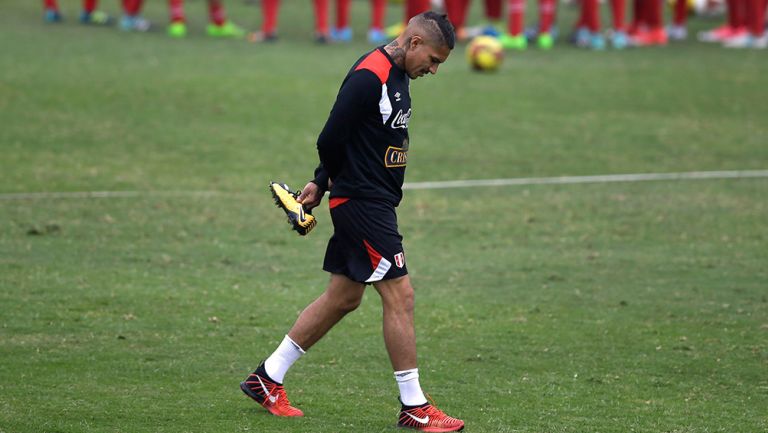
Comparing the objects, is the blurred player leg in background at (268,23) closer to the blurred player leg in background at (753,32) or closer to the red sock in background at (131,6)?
the red sock in background at (131,6)

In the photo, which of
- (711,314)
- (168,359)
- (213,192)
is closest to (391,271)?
(168,359)

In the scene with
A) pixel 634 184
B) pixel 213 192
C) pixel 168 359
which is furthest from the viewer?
pixel 634 184

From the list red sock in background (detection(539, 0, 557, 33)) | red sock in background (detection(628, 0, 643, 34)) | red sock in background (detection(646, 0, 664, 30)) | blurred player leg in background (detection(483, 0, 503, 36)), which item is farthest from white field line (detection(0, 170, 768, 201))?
red sock in background (detection(628, 0, 643, 34))

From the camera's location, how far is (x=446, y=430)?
6352mm

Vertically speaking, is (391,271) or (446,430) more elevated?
(391,271)

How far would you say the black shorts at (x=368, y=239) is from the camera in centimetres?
638

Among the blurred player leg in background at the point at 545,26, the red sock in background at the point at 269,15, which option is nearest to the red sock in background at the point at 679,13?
the blurred player leg in background at the point at 545,26

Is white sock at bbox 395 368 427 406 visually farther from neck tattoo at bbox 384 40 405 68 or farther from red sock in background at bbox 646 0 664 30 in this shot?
red sock in background at bbox 646 0 664 30

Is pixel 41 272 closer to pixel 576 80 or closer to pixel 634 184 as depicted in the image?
pixel 634 184

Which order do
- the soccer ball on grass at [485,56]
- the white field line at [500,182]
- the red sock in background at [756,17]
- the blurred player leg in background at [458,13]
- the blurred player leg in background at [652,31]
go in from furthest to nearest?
the blurred player leg in background at [652,31]
the red sock in background at [756,17]
the blurred player leg in background at [458,13]
the soccer ball on grass at [485,56]
the white field line at [500,182]

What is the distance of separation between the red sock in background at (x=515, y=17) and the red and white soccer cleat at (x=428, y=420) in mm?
17841

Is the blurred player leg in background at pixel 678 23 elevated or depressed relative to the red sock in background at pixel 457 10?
depressed

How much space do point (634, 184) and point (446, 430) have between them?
8159 mm

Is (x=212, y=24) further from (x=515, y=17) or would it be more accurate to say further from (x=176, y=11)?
(x=515, y=17)
